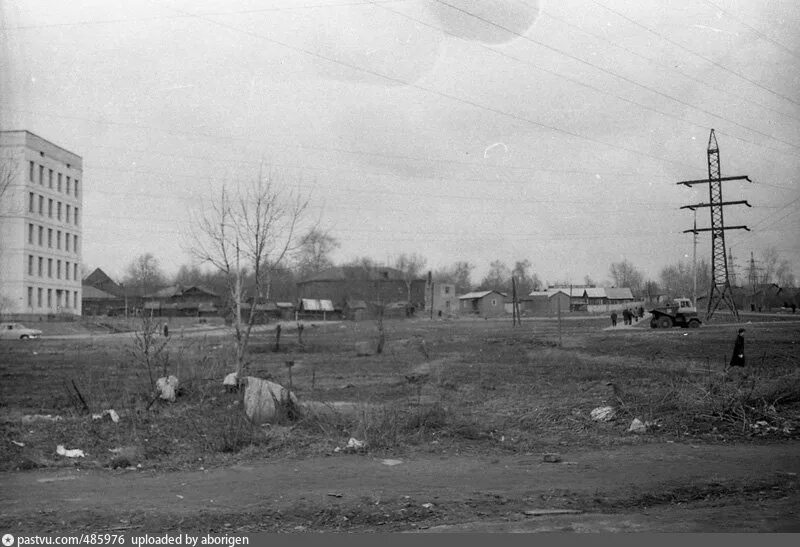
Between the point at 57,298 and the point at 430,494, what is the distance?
599 inches

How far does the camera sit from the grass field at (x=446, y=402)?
25.9ft

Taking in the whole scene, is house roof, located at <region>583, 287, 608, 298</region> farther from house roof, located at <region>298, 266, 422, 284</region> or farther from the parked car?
the parked car

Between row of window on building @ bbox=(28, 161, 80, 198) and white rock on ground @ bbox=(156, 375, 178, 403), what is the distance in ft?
13.7

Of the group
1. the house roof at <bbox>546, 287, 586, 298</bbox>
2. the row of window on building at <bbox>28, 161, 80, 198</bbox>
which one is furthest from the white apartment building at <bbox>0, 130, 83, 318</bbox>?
the house roof at <bbox>546, 287, 586, 298</bbox>

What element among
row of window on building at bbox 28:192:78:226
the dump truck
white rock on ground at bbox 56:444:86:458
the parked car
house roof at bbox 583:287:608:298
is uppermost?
row of window on building at bbox 28:192:78:226

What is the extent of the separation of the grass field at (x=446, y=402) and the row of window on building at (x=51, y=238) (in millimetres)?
2880

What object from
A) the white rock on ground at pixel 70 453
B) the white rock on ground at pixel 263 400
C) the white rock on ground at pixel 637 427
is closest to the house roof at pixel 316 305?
the white rock on ground at pixel 263 400

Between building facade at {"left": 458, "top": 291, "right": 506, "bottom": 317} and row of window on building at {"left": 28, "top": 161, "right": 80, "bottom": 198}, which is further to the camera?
building facade at {"left": 458, "top": 291, "right": 506, "bottom": 317}

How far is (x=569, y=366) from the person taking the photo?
14953mm

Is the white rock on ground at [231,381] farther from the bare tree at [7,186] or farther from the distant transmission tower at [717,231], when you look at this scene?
the distant transmission tower at [717,231]

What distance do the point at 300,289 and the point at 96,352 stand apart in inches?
435

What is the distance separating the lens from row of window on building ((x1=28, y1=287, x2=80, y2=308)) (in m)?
15.9

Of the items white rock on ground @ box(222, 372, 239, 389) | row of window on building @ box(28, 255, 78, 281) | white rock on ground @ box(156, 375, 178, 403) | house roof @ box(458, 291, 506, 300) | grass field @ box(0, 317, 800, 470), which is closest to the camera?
grass field @ box(0, 317, 800, 470)

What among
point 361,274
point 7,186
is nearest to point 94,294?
point 361,274
